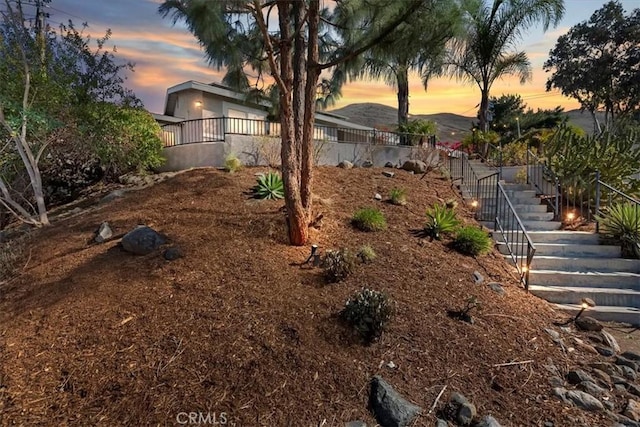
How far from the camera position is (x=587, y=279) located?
5.30m

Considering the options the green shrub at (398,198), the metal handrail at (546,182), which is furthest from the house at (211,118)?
the metal handrail at (546,182)

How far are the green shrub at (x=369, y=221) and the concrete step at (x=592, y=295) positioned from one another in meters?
2.37

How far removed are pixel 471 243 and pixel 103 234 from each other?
226 inches

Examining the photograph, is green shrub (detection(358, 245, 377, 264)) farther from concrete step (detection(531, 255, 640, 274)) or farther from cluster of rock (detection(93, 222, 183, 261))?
concrete step (detection(531, 255, 640, 274))

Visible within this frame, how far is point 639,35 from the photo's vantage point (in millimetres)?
19906

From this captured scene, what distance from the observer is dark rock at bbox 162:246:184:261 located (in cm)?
459

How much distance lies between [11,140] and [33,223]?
1.75 metres

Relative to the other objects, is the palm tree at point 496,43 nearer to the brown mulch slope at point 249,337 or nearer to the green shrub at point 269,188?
the green shrub at point 269,188

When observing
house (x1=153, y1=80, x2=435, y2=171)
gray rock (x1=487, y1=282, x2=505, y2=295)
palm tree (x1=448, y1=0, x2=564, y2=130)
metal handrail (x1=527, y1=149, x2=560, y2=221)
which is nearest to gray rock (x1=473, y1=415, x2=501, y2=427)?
gray rock (x1=487, y1=282, x2=505, y2=295)

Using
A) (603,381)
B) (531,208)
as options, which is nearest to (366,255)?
(603,381)

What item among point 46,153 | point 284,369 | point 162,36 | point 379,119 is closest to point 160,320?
point 284,369

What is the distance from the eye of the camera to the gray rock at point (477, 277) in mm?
4884

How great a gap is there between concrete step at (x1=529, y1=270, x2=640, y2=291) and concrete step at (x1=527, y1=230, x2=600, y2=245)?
32.1 inches

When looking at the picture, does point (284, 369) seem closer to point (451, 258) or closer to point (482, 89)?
point (451, 258)
